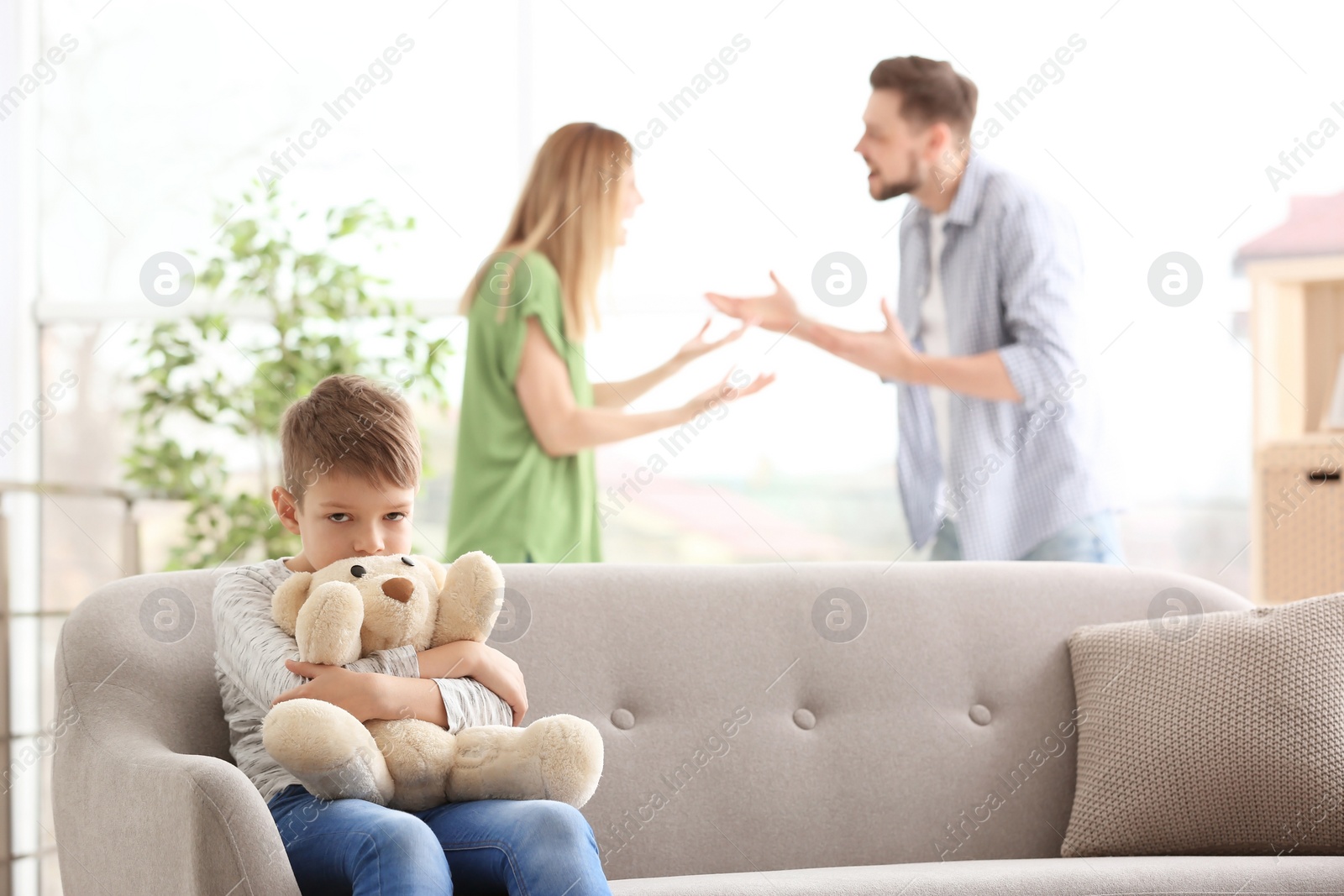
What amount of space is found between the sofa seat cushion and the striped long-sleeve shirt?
28 cm

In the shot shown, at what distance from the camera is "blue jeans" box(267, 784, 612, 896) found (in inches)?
42.6

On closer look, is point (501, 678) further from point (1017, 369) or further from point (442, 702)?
point (1017, 369)

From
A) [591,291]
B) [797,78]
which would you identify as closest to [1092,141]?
[797,78]

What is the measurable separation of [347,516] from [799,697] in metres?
0.71

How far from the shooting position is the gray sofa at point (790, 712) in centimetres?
140

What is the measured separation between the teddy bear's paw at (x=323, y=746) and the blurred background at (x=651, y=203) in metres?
1.93

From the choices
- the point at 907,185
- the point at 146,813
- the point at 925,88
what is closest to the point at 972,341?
the point at 907,185

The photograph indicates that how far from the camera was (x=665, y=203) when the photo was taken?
318 cm

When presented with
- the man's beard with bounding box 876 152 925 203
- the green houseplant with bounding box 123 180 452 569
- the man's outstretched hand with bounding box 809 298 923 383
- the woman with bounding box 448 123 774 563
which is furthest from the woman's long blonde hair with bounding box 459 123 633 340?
the green houseplant with bounding box 123 180 452 569

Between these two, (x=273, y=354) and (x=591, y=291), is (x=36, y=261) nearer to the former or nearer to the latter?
(x=273, y=354)

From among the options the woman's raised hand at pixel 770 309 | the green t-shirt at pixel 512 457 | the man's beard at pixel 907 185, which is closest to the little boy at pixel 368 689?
the green t-shirt at pixel 512 457

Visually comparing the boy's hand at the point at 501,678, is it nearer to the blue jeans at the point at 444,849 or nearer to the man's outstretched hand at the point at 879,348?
the blue jeans at the point at 444,849

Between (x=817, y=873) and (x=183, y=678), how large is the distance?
804 mm

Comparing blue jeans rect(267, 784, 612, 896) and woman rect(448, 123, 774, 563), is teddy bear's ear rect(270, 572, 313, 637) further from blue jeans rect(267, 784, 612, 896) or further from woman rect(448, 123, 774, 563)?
woman rect(448, 123, 774, 563)
